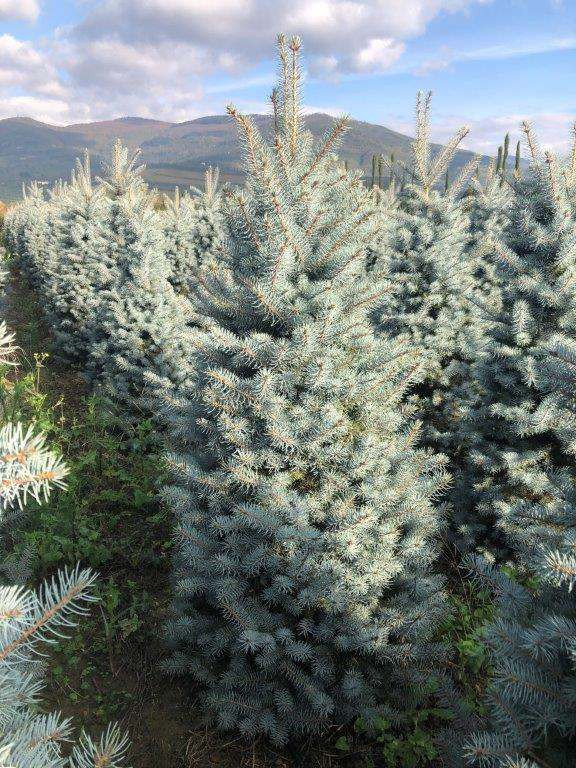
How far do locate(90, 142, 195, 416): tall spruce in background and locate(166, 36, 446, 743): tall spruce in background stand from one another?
4.78 metres

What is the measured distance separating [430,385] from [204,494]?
4.48m

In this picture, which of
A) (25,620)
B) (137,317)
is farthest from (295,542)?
(137,317)

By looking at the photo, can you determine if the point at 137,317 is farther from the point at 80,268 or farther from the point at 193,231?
the point at 193,231

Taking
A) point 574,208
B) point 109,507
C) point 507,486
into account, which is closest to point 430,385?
point 507,486

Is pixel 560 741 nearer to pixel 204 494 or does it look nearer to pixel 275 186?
pixel 204 494

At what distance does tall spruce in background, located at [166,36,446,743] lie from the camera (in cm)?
331

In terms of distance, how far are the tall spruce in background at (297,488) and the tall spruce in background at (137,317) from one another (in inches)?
188

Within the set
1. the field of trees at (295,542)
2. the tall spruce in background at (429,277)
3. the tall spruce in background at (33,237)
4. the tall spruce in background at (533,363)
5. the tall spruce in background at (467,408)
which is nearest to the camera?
the field of trees at (295,542)

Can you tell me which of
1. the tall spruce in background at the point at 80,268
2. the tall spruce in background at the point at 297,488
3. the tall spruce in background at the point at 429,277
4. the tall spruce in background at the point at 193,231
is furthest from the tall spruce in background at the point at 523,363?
the tall spruce in background at the point at 193,231

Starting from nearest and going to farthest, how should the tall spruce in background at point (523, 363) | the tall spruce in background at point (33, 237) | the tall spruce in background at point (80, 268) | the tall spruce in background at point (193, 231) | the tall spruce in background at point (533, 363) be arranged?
the tall spruce in background at point (533, 363) < the tall spruce in background at point (523, 363) < the tall spruce in background at point (80, 268) < the tall spruce in background at point (193, 231) < the tall spruce in background at point (33, 237)

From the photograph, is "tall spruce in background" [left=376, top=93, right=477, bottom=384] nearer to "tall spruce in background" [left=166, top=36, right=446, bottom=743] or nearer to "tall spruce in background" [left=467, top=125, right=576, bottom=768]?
"tall spruce in background" [left=467, top=125, right=576, bottom=768]

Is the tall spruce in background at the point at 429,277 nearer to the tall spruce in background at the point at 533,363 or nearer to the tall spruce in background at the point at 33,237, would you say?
the tall spruce in background at the point at 533,363

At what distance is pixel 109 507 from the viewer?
6.50m

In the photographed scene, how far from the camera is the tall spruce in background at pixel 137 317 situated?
27.7ft
